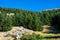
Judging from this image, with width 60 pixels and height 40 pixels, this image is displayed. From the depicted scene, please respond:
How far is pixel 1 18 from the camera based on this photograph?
185 ft

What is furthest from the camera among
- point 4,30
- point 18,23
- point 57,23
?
point 57,23

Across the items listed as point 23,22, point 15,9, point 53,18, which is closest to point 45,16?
point 53,18

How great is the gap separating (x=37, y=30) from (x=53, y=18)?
17704 mm

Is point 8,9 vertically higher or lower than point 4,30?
higher

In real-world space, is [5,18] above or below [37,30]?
above

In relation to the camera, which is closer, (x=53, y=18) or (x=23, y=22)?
(x=23, y=22)

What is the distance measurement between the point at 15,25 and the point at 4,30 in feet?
37.9

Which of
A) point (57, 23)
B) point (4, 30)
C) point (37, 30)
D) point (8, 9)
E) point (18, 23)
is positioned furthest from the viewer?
point (8, 9)

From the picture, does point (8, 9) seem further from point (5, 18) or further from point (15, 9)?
point (5, 18)

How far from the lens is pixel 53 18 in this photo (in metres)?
77.2

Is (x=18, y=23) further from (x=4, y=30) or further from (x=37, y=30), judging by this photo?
(x=4, y=30)

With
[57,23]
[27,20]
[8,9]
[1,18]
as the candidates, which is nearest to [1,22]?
[1,18]

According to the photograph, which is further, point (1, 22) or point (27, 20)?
point (27, 20)

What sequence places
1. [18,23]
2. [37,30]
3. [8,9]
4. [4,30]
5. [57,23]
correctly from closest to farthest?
[4,30] < [37,30] < [18,23] < [57,23] < [8,9]
